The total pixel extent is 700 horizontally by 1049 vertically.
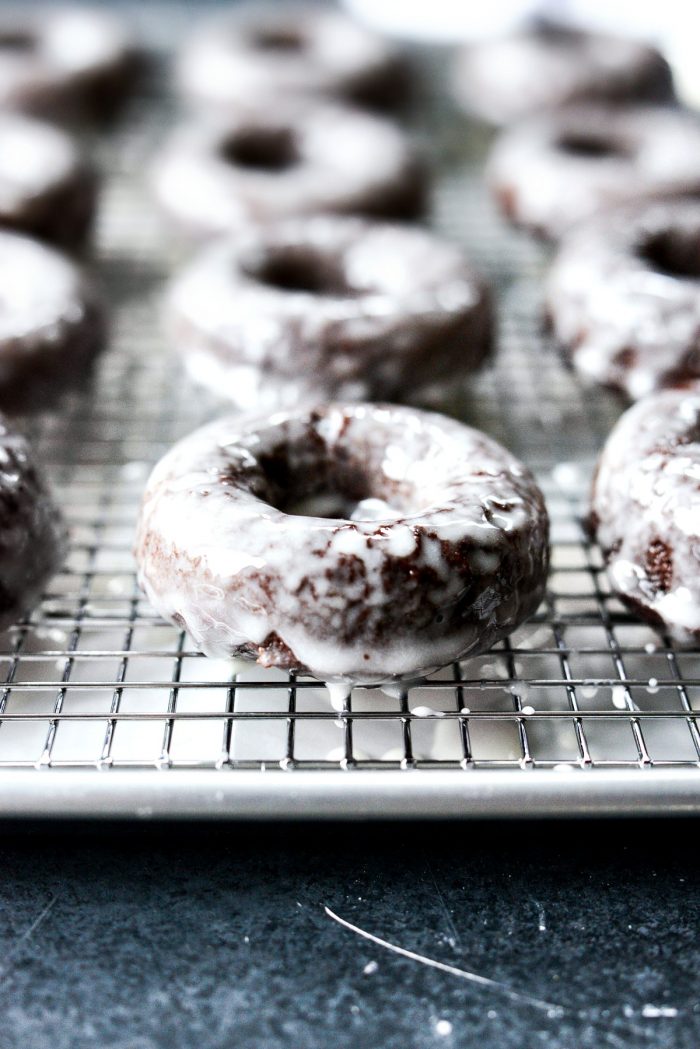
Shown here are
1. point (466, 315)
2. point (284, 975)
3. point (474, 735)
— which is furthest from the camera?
point (466, 315)

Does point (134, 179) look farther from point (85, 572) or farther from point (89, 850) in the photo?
point (89, 850)

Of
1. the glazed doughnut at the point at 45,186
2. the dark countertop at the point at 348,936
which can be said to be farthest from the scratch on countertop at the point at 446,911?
the glazed doughnut at the point at 45,186

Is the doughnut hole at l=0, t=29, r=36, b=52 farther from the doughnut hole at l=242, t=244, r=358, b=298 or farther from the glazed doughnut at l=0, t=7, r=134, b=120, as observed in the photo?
the doughnut hole at l=242, t=244, r=358, b=298

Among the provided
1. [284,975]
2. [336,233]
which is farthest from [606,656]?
[336,233]

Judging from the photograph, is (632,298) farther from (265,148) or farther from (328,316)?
(265,148)

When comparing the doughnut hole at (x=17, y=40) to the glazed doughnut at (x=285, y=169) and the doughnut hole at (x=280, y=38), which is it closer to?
the doughnut hole at (x=280, y=38)

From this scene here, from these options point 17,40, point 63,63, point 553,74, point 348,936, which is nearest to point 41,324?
point 348,936
